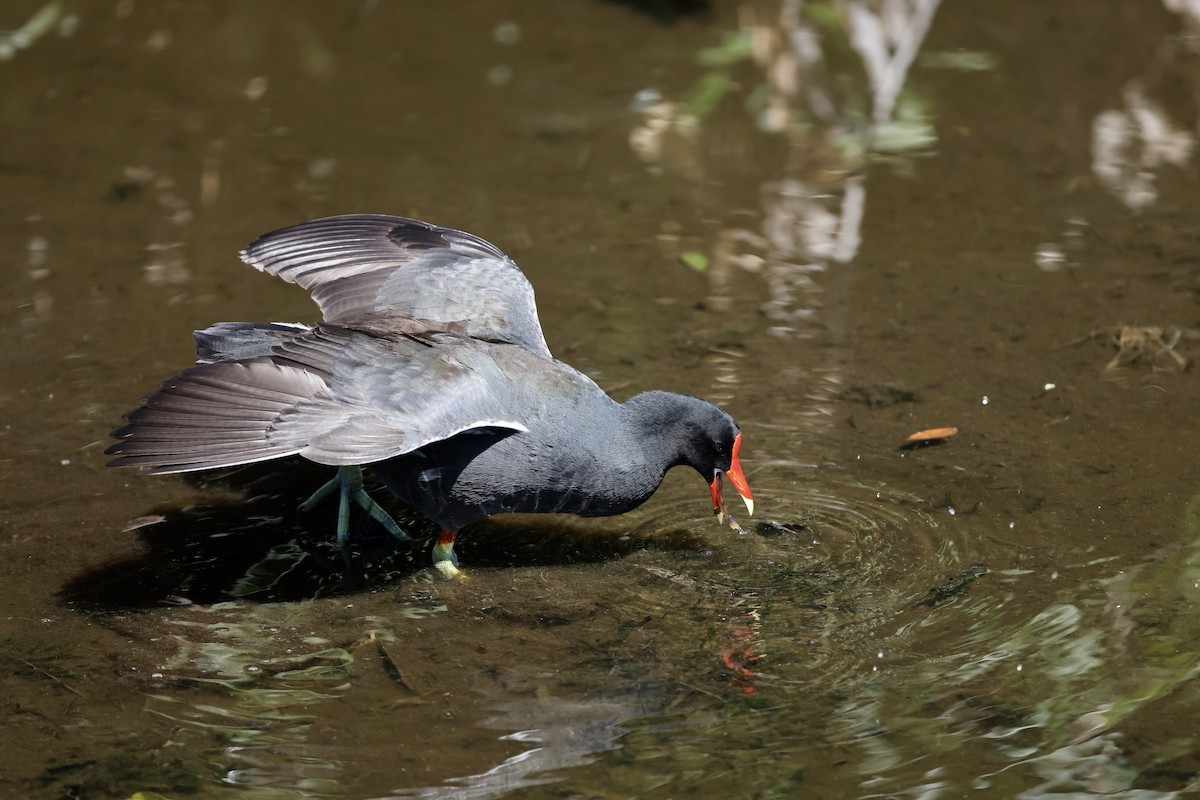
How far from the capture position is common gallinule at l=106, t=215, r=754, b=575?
13.7 ft

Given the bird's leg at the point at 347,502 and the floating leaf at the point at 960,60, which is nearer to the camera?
the bird's leg at the point at 347,502

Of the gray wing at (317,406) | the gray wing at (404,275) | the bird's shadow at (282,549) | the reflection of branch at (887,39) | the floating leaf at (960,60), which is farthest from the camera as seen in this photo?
the floating leaf at (960,60)

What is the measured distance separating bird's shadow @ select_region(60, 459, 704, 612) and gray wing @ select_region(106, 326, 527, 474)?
1.79 ft

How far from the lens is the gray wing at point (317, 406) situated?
4.09m

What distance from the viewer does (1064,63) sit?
846 cm

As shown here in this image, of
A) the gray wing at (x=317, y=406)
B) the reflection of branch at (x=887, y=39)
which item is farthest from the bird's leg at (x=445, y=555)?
the reflection of branch at (x=887, y=39)

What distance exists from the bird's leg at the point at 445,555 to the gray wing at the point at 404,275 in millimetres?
708

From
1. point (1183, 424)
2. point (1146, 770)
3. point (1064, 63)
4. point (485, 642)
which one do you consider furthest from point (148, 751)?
point (1064, 63)

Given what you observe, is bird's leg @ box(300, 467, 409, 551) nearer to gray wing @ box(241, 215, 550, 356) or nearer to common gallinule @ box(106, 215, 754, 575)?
common gallinule @ box(106, 215, 754, 575)

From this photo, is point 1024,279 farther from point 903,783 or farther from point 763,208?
point 903,783

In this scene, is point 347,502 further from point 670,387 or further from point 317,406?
point 670,387

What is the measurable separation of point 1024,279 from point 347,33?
15.7 ft

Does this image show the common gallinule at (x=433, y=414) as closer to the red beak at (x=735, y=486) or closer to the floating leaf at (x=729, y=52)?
the red beak at (x=735, y=486)

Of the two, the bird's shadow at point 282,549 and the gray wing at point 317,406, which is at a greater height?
the gray wing at point 317,406
